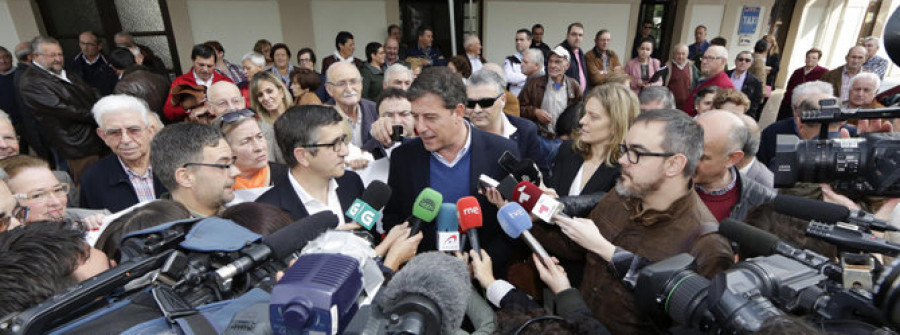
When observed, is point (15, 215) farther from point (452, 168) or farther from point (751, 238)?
point (751, 238)

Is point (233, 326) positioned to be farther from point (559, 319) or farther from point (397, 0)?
point (397, 0)

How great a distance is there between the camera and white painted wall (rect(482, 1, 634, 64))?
28.4 ft

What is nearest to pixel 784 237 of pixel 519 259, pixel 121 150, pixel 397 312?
pixel 519 259

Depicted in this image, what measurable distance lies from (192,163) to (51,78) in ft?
10.4

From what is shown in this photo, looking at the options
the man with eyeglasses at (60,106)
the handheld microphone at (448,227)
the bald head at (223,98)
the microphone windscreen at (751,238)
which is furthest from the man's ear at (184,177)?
the man with eyeglasses at (60,106)

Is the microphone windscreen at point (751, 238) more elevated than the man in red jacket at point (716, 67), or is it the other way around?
the man in red jacket at point (716, 67)

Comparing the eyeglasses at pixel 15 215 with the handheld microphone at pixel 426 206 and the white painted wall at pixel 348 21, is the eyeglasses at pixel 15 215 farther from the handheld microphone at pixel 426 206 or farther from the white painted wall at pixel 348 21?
the white painted wall at pixel 348 21

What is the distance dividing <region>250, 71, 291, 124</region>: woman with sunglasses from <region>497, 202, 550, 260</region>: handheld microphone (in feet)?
7.65

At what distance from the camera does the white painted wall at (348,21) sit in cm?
755

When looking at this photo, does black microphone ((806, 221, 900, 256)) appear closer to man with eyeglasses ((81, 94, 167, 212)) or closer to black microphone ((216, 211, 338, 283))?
black microphone ((216, 211, 338, 283))

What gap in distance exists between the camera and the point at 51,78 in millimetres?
3727

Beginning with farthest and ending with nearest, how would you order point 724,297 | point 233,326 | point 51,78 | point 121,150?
point 51,78 < point 121,150 < point 724,297 < point 233,326

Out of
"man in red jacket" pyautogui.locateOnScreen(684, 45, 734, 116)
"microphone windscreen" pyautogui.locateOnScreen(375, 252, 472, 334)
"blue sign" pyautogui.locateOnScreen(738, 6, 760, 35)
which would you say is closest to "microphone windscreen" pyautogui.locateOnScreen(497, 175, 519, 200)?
"microphone windscreen" pyautogui.locateOnScreen(375, 252, 472, 334)

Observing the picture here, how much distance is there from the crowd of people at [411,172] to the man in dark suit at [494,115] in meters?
0.01
